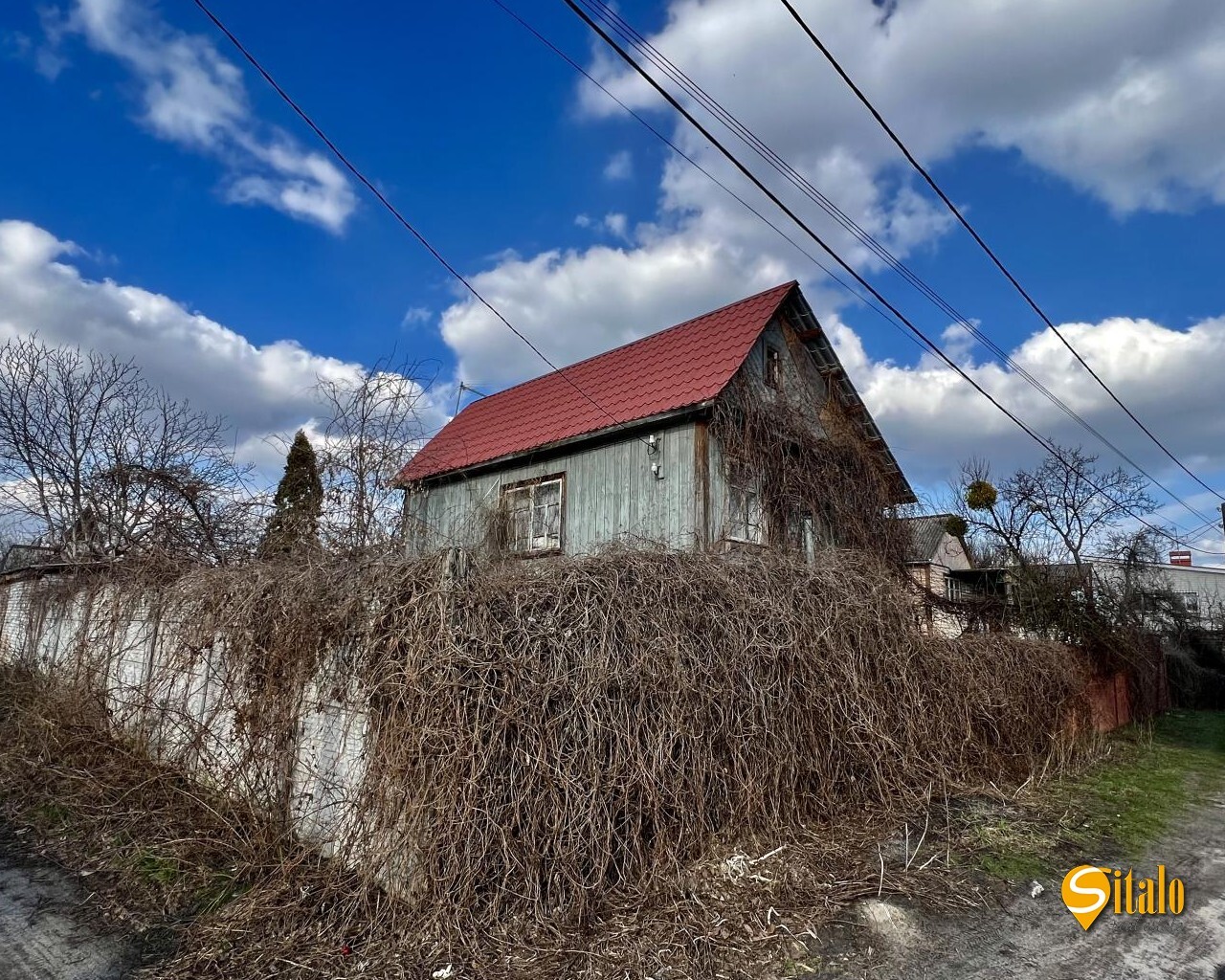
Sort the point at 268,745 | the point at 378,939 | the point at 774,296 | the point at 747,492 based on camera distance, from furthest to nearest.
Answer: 1. the point at 774,296
2. the point at 747,492
3. the point at 268,745
4. the point at 378,939

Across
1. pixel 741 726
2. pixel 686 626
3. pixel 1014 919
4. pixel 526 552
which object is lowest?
pixel 1014 919

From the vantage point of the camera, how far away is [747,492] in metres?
10.5

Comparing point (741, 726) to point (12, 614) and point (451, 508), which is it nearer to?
point (451, 508)

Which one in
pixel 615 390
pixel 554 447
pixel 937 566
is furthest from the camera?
pixel 937 566

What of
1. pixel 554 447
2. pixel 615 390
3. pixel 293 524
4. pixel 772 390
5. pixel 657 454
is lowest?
pixel 293 524

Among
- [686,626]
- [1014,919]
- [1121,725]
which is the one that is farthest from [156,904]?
[1121,725]

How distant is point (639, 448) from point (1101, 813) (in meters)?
7.07

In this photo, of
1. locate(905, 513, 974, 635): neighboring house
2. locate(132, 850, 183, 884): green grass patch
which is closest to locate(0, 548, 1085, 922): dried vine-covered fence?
locate(132, 850, 183, 884): green grass patch

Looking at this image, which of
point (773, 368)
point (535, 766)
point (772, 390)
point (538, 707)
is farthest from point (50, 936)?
point (773, 368)

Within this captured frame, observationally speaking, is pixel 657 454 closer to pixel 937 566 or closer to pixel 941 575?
pixel 941 575

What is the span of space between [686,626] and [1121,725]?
37.6 feet

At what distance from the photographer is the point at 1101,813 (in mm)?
6695

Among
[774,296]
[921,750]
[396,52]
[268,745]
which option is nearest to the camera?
[268,745]

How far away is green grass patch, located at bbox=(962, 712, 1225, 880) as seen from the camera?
17.7ft
